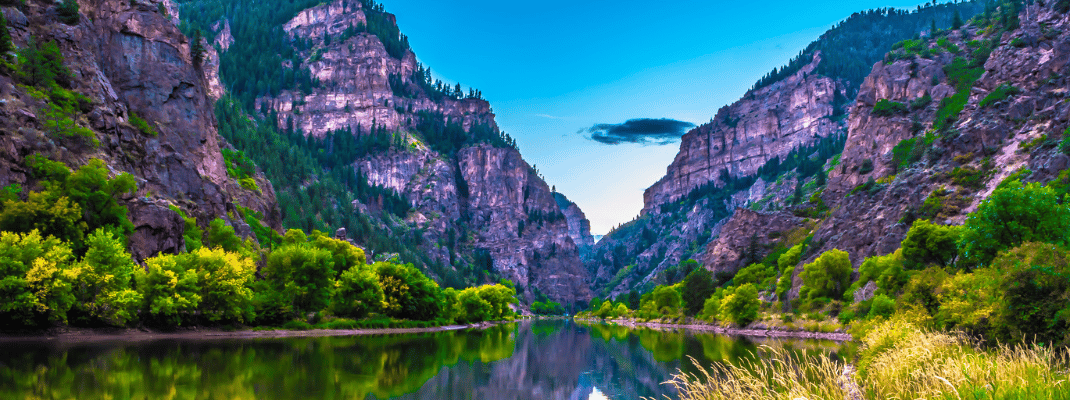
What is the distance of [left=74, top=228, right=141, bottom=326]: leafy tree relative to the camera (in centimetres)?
5081

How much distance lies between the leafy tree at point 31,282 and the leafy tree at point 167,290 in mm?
6965

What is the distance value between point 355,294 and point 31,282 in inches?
1622

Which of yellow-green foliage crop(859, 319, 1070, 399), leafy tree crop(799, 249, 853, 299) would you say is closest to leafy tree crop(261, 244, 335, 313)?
yellow-green foliage crop(859, 319, 1070, 399)

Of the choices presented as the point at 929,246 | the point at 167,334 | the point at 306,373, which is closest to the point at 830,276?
the point at 929,246

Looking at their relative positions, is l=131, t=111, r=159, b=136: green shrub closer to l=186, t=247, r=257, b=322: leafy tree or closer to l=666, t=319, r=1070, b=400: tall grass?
l=186, t=247, r=257, b=322: leafy tree

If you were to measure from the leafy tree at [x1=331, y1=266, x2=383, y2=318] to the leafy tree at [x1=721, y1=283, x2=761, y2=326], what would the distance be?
56637 millimetres

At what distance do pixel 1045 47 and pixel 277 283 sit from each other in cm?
13572

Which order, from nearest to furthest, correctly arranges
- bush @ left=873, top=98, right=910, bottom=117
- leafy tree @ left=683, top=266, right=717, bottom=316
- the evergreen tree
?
the evergreen tree, leafy tree @ left=683, top=266, right=717, bottom=316, bush @ left=873, top=98, right=910, bottom=117

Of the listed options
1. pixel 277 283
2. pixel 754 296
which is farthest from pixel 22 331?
pixel 754 296

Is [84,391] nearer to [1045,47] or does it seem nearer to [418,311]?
[418,311]

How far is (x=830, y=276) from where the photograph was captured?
92750 mm

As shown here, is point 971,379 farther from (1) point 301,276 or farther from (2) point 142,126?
(2) point 142,126

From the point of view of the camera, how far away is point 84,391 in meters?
22.3

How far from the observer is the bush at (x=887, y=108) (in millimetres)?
154375
